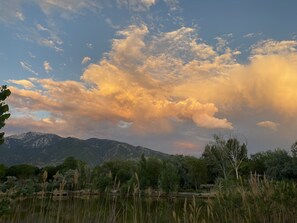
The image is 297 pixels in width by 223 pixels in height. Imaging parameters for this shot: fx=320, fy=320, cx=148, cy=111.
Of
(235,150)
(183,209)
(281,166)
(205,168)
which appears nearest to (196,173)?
(205,168)

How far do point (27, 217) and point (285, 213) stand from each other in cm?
622

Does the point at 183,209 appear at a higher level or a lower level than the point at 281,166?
lower

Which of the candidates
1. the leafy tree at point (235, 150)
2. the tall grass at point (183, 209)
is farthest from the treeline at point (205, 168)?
the tall grass at point (183, 209)

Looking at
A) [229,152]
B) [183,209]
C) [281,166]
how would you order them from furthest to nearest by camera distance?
[229,152] → [281,166] → [183,209]

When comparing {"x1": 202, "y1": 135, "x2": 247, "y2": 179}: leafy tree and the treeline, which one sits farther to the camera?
{"x1": 202, "y1": 135, "x2": 247, "y2": 179}: leafy tree

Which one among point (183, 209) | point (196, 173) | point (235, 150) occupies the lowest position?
point (183, 209)

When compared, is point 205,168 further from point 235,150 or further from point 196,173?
point 235,150

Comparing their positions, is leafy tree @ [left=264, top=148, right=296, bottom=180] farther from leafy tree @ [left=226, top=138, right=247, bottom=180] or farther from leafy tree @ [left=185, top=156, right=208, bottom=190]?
leafy tree @ [left=185, top=156, right=208, bottom=190]

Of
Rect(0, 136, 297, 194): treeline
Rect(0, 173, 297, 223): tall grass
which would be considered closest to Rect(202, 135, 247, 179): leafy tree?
Rect(0, 136, 297, 194): treeline

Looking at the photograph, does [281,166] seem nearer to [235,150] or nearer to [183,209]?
[235,150]

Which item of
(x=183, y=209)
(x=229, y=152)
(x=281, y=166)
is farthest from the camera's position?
(x=229, y=152)

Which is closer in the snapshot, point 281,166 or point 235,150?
point 281,166

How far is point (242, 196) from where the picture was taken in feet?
25.3

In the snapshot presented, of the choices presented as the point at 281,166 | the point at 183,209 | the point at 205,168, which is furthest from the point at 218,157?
the point at 183,209
